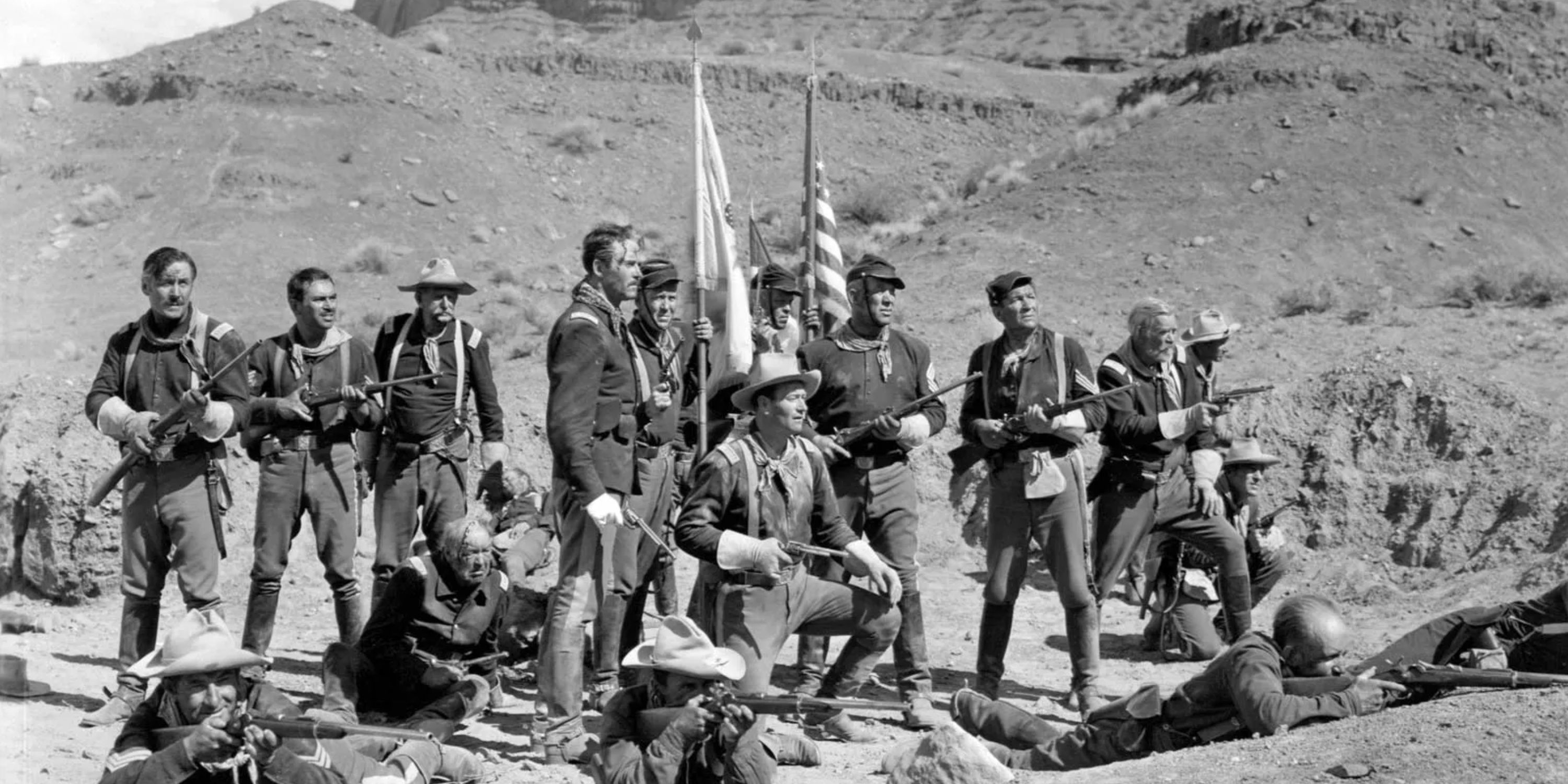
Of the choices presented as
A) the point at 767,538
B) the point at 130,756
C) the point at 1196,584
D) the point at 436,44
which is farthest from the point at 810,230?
the point at 436,44

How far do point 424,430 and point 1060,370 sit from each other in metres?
3.32

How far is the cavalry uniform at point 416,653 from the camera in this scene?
8.57m

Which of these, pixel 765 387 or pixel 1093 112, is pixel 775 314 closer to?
pixel 765 387

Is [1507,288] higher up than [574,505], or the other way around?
[1507,288]

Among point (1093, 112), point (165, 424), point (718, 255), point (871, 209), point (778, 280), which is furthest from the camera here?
point (1093, 112)

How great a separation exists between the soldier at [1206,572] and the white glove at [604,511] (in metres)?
4.26

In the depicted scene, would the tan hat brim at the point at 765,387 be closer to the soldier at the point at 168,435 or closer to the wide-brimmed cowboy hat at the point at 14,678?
the soldier at the point at 168,435

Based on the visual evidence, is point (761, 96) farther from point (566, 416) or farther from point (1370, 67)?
point (566, 416)

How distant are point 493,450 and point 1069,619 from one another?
3139 mm

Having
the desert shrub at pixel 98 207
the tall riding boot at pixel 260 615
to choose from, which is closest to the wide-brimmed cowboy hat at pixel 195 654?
the tall riding boot at pixel 260 615

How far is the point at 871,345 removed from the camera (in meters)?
9.82

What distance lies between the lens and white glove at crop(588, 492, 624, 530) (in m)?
8.51

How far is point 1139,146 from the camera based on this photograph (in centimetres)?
3009

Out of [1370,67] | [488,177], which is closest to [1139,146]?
[1370,67]
